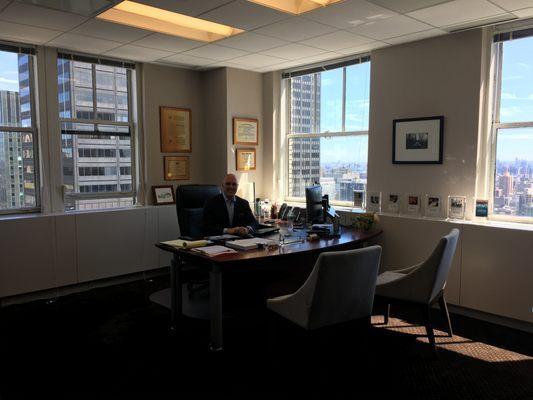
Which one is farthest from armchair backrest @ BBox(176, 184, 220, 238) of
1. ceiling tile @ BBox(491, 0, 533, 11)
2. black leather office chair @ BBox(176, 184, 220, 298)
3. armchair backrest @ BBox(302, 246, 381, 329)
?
ceiling tile @ BBox(491, 0, 533, 11)

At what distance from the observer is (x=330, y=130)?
5.30m

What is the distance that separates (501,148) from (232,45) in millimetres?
2676

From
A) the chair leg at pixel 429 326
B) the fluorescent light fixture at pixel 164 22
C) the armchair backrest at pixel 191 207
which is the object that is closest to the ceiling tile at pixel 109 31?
the fluorescent light fixture at pixel 164 22

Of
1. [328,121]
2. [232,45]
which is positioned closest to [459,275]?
[328,121]

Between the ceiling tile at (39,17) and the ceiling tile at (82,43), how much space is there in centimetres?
30

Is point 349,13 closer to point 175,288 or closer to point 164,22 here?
point 164,22

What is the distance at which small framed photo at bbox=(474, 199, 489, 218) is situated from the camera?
3.88 meters

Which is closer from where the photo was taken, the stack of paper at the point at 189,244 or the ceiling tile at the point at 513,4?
the ceiling tile at the point at 513,4

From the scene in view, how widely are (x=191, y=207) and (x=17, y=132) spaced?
6.29 feet

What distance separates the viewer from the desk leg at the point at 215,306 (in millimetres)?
3111

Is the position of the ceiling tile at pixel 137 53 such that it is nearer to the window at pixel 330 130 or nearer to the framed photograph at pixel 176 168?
the framed photograph at pixel 176 168

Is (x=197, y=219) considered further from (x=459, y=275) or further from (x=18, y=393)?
(x=459, y=275)

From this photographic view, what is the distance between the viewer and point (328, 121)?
5328 millimetres

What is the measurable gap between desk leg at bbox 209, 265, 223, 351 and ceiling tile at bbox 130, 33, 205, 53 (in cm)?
231
